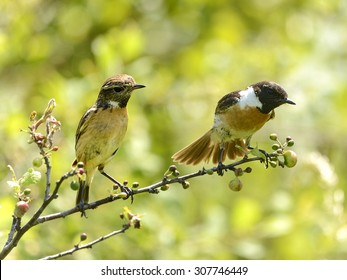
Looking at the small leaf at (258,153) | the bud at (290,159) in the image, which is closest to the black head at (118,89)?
the small leaf at (258,153)

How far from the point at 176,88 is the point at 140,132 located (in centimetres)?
101

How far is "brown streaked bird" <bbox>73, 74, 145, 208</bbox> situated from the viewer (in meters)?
3.84

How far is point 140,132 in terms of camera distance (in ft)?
21.7

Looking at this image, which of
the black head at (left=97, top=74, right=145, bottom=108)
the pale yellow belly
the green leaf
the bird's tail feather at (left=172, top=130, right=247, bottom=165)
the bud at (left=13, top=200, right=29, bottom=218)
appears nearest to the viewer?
the bud at (left=13, top=200, right=29, bottom=218)

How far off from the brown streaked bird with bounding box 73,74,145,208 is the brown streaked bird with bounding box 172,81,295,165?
1.13 ft

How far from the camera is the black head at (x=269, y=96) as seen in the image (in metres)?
4.05

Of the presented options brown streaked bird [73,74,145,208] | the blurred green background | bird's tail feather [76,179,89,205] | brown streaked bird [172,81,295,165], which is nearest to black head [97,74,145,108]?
brown streaked bird [73,74,145,208]

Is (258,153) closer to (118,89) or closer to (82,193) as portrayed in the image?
(118,89)

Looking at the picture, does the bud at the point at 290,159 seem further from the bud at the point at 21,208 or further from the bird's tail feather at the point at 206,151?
the bud at the point at 21,208

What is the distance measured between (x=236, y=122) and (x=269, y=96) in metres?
0.24

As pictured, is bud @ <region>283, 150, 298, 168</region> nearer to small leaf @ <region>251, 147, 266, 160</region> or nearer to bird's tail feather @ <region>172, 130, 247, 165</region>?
small leaf @ <region>251, 147, 266, 160</region>

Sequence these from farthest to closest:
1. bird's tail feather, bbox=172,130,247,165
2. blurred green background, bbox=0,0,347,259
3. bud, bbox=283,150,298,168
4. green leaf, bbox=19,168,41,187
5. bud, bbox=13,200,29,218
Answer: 1. blurred green background, bbox=0,0,347,259
2. bird's tail feather, bbox=172,130,247,165
3. bud, bbox=283,150,298,168
4. green leaf, bbox=19,168,41,187
5. bud, bbox=13,200,29,218

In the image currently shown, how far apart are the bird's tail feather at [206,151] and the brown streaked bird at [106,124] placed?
461 millimetres

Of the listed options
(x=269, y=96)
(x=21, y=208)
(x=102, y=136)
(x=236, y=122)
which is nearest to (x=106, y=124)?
(x=102, y=136)
